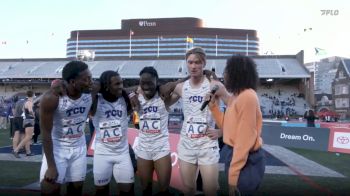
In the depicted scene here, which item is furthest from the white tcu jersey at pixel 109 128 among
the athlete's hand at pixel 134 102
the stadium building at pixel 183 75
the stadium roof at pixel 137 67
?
the stadium roof at pixel 137 67

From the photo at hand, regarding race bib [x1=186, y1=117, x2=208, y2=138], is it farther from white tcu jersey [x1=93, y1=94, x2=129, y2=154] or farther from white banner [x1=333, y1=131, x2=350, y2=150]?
white banner [x1=333, y1=131, x2=350, y2=150]

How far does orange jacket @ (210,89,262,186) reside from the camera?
123 inches

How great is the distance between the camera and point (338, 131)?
42.4ft

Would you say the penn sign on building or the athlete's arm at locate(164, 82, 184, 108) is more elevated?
the penn sign on building

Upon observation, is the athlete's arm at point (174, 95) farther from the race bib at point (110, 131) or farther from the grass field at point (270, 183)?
the grass field at point (270, 183)

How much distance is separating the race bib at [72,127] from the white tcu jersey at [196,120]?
1.16 metres

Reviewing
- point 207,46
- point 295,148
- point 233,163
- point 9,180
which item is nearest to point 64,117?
point 233,163

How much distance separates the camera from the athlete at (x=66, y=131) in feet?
12.4

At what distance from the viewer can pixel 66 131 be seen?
4.05 metres

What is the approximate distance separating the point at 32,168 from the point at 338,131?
31.4 feet

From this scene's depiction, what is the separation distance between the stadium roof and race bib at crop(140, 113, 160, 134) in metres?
37.2

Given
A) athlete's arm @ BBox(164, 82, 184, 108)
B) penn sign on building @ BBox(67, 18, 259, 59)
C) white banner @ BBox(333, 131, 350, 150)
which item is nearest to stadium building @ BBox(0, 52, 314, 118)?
white banner @ BBox(333, 131, 350, 150)

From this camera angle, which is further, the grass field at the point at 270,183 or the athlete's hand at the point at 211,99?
the grass field at the point at 270,183

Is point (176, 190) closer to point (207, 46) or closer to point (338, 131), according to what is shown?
point (338, 131)
